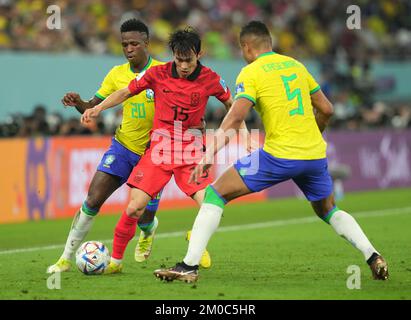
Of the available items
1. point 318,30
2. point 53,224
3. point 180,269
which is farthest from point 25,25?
point 180,269

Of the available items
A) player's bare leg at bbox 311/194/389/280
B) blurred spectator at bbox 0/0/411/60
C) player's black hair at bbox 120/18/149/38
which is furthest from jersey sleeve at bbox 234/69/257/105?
blurred spectator at bbox 0/0/411/60

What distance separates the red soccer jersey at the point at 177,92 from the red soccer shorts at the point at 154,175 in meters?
0.33

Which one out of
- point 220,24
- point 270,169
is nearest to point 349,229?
point 270,169

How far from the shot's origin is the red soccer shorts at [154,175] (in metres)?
10.0

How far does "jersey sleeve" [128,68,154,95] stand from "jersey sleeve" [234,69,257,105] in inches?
50.3

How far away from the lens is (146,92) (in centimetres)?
1074

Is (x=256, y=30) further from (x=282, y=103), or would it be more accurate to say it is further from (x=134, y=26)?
(x=134, y=26)

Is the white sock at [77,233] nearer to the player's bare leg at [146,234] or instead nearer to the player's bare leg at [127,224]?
the player's bare leg at [127,224]

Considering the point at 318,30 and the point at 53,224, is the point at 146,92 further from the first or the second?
the point at 318,30

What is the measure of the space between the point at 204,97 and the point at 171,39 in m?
0.69

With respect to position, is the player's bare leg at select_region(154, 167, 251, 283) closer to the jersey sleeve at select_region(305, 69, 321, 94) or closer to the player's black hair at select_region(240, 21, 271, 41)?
the jersey sleeve at select_region(305, 69, 321, 94)

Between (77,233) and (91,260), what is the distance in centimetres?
61
